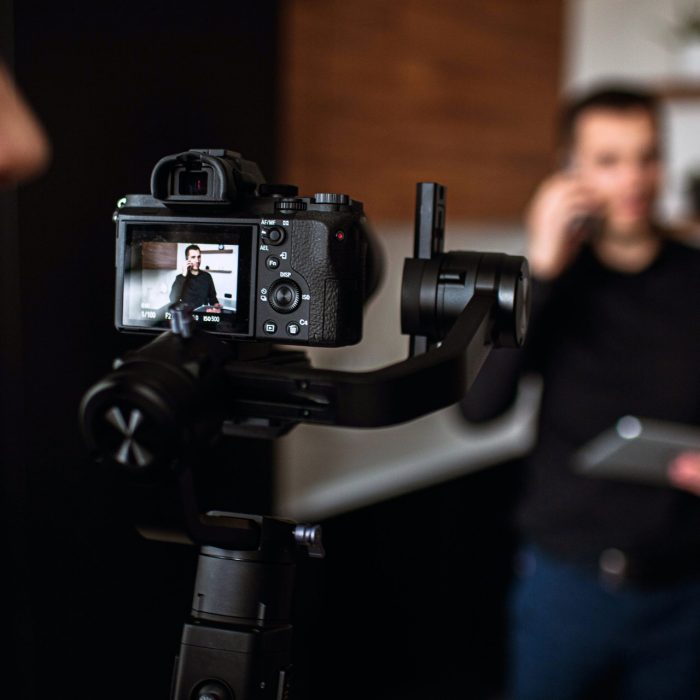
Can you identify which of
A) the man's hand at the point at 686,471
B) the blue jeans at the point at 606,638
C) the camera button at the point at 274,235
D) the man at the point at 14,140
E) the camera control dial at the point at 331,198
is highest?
the man at the point at 14,140

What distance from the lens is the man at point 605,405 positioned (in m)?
1.43

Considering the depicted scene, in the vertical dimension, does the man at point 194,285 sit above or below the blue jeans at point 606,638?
above

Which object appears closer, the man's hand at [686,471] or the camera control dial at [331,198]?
the camera control dial at [331,198]

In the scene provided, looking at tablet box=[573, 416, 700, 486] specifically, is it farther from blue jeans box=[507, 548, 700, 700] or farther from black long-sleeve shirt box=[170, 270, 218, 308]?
black long-sleeve shirt box=[170, 270, 218, 308]

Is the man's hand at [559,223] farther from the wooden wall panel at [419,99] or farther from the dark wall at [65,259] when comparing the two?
the dark wall at [65,259]

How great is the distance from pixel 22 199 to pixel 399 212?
3.08ft

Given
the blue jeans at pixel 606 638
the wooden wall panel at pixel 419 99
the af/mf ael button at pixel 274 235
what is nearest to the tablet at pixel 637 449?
the blue jeans at pixel 606 638

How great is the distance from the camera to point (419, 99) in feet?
6.63

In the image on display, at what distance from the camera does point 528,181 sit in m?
2.49

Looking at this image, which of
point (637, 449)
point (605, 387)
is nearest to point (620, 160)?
point (605, 387)

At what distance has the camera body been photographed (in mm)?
544

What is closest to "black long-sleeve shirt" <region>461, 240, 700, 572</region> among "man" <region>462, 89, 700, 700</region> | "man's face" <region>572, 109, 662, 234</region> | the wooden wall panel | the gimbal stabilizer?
"man" <region>462, 89, 700, 700</region>

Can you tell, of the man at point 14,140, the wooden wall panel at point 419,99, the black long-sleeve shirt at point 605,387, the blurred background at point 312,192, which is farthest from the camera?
the wooden wall panel at point 419,99

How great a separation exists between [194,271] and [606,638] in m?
1.18
